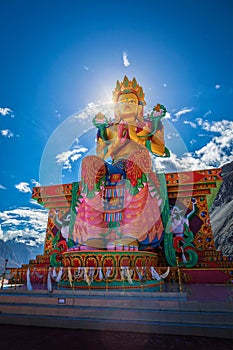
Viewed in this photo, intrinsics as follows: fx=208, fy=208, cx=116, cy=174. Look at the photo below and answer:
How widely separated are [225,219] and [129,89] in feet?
99.7

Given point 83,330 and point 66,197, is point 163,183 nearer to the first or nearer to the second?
point 66,197

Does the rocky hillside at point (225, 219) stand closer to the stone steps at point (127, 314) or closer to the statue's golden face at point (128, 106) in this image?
the statue's golden face at point (128, 106)

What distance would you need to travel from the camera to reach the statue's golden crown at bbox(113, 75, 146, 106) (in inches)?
430

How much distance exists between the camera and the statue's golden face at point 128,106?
10477 mm

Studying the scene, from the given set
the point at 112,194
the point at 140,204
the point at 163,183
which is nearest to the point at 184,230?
the point at 163,183

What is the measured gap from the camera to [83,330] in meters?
3.31

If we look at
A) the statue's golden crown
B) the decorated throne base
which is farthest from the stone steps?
the statue's golden crown

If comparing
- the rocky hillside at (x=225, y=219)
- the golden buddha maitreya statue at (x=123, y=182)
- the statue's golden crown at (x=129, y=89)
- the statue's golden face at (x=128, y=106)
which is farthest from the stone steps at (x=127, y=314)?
the rocky hillside at (x=225, y=219)

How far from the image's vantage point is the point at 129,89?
10.9 meters

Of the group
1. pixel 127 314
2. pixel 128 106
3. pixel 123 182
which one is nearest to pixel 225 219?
pixel 128 106

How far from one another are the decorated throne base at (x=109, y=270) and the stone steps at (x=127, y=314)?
3.94ft

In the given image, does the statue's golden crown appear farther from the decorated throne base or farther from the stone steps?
the stone steps

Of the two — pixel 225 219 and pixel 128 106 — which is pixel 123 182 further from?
pixel 225 219

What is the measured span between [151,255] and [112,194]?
3.08 metres
